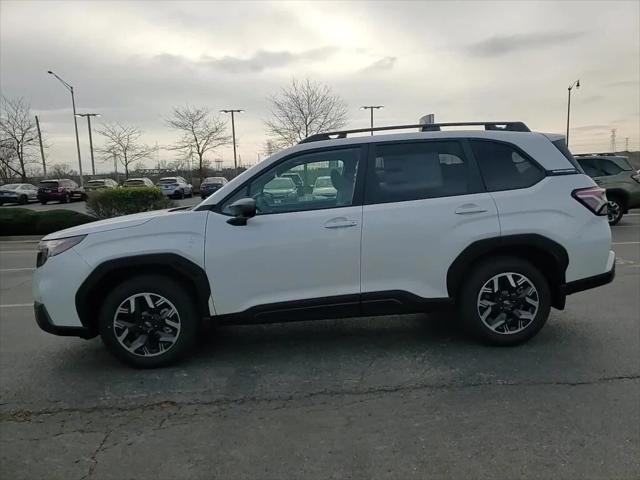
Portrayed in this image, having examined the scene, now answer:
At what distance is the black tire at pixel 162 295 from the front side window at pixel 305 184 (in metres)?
0.76

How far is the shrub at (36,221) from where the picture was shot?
14.4 meters

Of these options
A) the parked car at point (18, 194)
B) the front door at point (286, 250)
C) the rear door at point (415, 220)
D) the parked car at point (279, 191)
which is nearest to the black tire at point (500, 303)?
the rear door at point (415, 220)

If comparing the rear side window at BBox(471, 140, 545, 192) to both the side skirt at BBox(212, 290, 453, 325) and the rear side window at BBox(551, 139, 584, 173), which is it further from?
the side skirt at BBox(212, 290, 453, 325)

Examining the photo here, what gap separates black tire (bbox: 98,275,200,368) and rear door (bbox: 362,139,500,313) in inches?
55.8

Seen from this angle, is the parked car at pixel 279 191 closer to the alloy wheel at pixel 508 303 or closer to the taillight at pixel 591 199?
the alloy wheel at pixel 508 303

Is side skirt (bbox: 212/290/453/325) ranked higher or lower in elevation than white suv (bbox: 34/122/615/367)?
lower

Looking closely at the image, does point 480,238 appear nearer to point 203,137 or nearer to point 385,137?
point 385,137

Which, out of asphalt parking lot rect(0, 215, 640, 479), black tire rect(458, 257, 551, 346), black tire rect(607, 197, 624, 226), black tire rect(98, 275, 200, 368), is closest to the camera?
asphalt parking lot rect(0, 215, 640, 479)

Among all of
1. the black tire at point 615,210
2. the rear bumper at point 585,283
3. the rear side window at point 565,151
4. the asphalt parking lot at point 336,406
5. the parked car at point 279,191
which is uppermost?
the rear side window at point 565,151

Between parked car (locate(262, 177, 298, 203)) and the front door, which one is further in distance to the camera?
parked car (locate(262, 177, 298, 203))

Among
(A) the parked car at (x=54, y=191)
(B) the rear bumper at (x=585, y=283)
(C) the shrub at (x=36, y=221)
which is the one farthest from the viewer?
(A) the parked car at (x=54, y=191)

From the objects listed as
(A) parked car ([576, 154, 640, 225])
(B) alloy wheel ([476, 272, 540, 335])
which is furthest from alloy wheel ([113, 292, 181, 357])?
(A) parked car ([576, 154, 640, 225])

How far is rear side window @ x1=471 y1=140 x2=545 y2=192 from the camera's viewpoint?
4.27 metres

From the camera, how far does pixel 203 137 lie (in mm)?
50375
